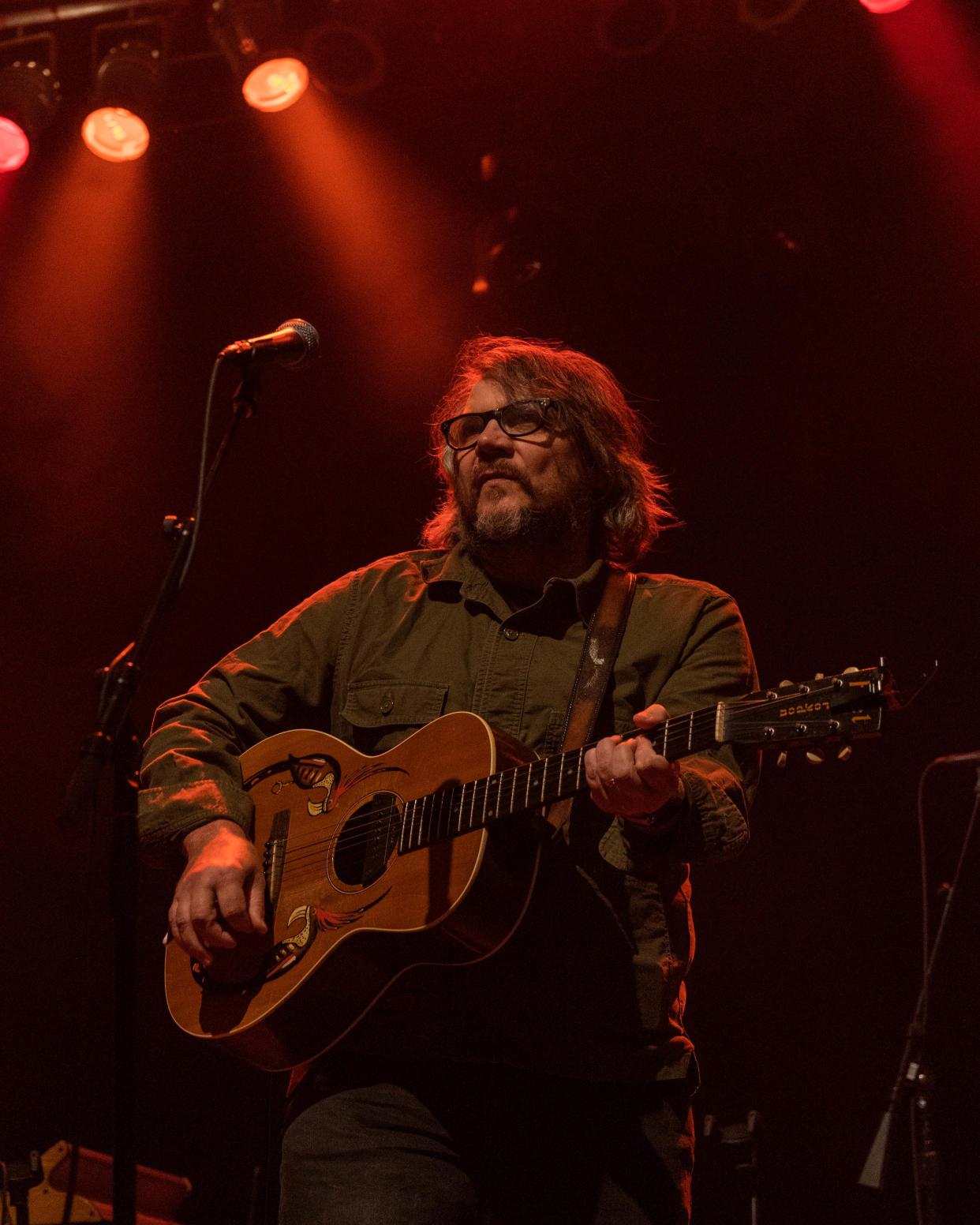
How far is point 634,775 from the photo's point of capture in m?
2.14

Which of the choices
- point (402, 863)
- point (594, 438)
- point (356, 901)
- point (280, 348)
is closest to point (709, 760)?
point (402, 863)

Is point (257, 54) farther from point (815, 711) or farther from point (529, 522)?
point (815, 711)

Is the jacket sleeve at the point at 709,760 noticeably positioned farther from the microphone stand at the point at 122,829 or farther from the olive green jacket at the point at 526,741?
the microphone stand at the point at 122,829

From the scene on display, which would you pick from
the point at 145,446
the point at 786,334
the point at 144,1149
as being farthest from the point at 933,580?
the point at 144,1149

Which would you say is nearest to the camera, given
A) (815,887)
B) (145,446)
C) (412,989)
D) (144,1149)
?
(412,989)

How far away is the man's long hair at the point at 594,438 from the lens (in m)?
3.41

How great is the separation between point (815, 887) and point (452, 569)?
247 centimetres

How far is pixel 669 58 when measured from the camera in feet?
15.7

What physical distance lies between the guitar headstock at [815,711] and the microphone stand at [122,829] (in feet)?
3.88

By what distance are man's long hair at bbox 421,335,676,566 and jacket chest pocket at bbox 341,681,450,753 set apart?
700 mm

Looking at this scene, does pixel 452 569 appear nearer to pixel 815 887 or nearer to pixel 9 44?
pixel 815 887

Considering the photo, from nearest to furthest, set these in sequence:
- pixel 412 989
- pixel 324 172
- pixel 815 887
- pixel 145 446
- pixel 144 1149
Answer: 1. pixel 412 989
2. pixel 815 887
3. pixel 144 1149
4. pixel 324 172
5. pixel 145 446

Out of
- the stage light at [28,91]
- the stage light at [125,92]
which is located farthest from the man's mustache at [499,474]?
the stage light at [28,91]

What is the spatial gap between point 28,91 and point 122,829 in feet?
14.8
